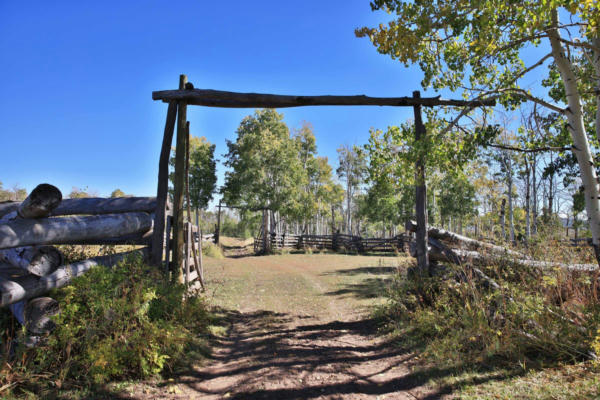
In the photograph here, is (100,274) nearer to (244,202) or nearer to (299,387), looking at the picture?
(299,387)

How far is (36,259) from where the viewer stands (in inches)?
143

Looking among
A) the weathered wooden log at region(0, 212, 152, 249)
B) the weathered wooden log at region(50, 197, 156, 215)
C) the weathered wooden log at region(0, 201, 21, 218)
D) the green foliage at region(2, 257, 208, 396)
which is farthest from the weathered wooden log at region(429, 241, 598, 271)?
the weathered wooden log at region(0, 201, 21, 218)

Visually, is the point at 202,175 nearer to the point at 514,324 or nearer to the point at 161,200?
the point at 161,200

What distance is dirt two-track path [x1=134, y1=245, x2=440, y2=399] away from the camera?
11.8 feet

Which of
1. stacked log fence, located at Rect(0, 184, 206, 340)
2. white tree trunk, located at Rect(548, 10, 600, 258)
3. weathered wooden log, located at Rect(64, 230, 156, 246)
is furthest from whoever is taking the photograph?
weathered wooden log, located at Rect(64, 230, 156, 246)

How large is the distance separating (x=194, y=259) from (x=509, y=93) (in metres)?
7.57

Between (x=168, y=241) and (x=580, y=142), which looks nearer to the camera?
(x=580, y=142)

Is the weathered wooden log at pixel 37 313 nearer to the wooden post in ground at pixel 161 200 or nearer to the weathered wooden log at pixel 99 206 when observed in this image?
the weathered wooden log at pixel 99 206

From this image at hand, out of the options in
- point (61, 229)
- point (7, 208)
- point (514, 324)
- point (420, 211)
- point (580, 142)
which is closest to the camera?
point (61, 229)

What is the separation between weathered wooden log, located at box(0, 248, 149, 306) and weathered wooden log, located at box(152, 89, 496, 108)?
346cm

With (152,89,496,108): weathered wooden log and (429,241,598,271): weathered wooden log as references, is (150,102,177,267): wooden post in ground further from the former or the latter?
(429,241,598,271): weathered wooden log

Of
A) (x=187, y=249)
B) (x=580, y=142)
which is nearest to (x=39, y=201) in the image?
(x=187, y=249)

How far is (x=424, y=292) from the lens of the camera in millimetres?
6031

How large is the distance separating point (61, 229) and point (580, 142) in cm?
711
